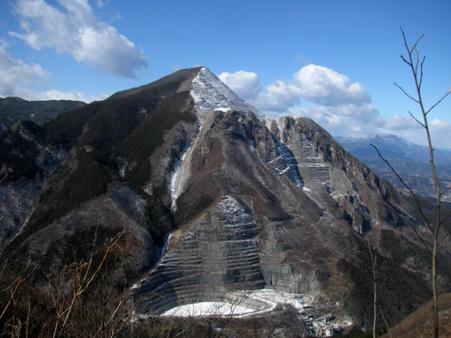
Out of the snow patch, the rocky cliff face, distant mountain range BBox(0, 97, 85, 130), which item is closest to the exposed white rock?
the rocky cliff face

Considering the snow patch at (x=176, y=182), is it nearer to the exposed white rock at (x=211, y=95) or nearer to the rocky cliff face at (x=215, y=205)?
the rocky cliff face at (x=215, y=205)

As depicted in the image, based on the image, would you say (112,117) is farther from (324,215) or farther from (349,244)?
(349,244)

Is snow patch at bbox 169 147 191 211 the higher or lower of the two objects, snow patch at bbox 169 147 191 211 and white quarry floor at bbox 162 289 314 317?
the higher

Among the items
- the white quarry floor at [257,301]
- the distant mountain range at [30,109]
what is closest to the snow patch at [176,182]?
the white quarry floor at [257,301]

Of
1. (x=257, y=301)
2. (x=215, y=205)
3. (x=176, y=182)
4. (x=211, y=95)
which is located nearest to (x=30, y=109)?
(x=211, y=95)

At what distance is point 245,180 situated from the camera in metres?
79.0

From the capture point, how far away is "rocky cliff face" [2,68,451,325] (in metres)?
62.1

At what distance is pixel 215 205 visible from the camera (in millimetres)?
70625

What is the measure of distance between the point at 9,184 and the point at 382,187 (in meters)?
80.7

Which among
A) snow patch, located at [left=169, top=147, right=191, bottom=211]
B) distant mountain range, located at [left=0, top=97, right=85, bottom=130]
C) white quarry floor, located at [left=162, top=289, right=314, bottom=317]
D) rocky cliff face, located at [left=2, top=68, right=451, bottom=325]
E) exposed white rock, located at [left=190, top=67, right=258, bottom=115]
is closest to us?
white quarry floor, located at [left=162, top=289, right=314, bottom=317]

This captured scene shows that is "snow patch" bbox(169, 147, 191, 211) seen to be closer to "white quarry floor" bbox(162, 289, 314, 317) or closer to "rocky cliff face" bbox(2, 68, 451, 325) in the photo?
"rocky cliff face" bbox(2, 68, 451, 325)

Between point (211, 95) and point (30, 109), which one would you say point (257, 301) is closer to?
point (211, 95)

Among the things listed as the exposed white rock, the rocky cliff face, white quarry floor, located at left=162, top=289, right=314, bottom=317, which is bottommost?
white quarry floor, located at left=162, top=289, right=314, bottom=317

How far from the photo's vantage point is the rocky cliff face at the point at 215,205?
62062mm
